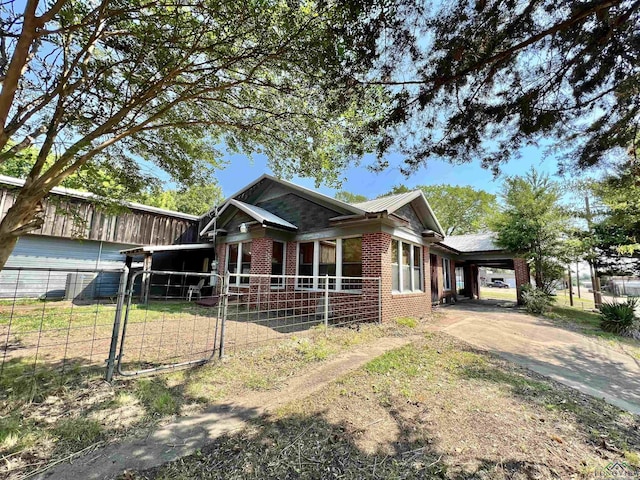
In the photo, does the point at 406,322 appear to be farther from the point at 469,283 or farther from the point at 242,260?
the point at 469,283

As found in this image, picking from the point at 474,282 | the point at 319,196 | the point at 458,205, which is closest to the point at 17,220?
the point at 319,196

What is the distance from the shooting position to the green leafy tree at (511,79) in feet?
10.8

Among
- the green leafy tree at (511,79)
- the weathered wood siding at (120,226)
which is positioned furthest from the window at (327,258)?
the weathered wood siding at (120,226)

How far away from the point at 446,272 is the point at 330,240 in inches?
414

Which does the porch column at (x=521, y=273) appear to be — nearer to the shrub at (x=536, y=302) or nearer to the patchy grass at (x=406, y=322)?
the shrub at (x=536, y=302)

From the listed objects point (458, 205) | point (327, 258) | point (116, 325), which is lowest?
point (116, 325)

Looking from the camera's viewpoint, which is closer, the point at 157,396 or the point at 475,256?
the point at 157,396

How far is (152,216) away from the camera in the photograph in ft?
52.3

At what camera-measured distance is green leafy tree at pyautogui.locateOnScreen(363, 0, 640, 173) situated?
3.29m

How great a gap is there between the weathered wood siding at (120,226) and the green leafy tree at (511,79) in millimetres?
12114

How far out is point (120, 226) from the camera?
14.6 m

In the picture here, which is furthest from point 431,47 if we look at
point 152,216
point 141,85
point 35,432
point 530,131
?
point 152,216

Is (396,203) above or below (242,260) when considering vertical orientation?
above

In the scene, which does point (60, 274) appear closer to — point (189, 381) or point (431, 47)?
point (189, 381)
